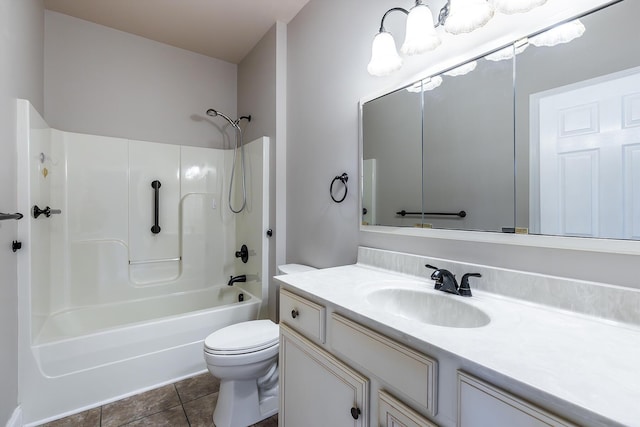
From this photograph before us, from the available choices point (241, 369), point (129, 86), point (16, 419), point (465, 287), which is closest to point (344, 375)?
point (465, 287)

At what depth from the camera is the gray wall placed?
4.49 ft

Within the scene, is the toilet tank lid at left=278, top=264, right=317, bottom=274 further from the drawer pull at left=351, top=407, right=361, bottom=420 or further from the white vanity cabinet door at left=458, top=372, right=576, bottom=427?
the white vanity cabinet door at left=458, top=372, right=576, bottom=427

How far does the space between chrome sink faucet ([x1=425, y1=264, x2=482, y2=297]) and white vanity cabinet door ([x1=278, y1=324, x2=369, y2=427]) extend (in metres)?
0.46

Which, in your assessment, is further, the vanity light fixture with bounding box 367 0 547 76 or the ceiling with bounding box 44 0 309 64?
the ceiling with bounding box 44 0 309 64

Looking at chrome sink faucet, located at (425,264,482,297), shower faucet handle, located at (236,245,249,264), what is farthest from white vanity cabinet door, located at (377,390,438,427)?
shower faucet handle, located at (236,245,249,264)

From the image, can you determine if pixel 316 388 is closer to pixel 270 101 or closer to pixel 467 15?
pixel 467 15

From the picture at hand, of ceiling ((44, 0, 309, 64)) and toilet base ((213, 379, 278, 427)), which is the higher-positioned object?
ceiling ((44, 0, 309, 64))

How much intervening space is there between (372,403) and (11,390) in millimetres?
1856

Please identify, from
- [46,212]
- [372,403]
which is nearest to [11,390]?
[46,212]

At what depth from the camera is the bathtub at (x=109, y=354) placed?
1658 millimetres

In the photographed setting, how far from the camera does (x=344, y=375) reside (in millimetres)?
940

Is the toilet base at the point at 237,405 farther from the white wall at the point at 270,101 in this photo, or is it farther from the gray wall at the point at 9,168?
the gray wall at the point at 9,168

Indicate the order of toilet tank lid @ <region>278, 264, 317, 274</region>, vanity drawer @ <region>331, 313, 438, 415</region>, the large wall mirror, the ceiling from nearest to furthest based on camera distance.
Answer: vanity drawer @ <region>331, 313, 438, 415</region> < the large wall mirror < toilet tank lid @ <region>278, 264, 317, 274</region> < the ceiling

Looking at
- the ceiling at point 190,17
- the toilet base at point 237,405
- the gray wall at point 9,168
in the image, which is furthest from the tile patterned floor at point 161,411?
the ceiling at point 190,17
